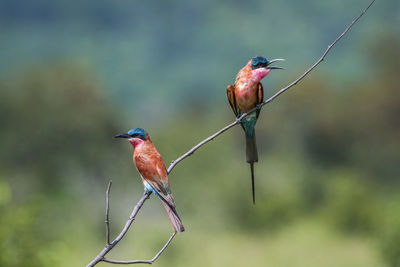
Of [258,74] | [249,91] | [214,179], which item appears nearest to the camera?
[258,74]

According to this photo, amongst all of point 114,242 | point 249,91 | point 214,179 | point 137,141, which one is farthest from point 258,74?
point 214,179

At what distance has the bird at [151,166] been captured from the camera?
2.68 meters

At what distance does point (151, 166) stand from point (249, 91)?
673 millimetres

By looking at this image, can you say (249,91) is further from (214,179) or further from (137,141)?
(214,179)

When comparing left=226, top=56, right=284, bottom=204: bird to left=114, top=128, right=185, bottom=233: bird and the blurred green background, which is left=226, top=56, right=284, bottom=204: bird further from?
the blurred green background

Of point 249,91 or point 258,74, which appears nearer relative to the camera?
point 258,74

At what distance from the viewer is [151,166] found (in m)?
2.70

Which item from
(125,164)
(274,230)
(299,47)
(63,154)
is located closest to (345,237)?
Result: (274,230)

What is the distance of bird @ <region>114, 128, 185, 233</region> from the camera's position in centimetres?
268

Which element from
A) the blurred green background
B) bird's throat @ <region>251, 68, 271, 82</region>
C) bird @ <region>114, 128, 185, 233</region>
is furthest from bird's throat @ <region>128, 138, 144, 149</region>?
the blurred green background

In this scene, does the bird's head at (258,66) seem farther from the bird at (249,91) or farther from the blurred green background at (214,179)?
the blurred green background at (214,179)

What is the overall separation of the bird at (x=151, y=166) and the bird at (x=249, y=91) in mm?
363

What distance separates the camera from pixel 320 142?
4431 centimetres

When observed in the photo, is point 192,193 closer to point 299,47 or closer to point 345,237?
point 345,237
